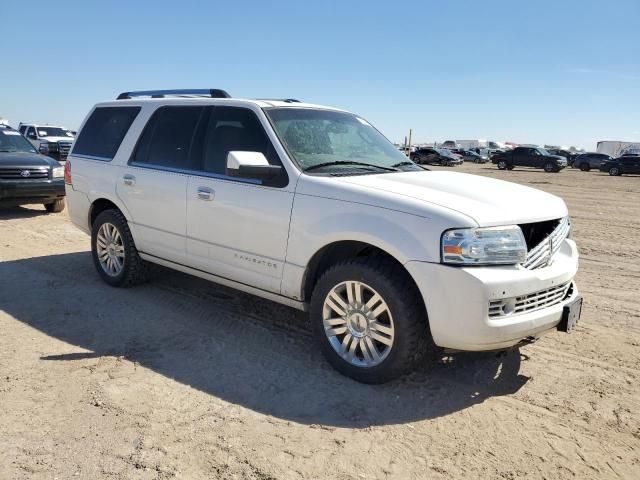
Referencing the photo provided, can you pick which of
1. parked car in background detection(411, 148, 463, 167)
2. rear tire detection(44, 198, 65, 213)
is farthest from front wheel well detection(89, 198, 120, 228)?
parked car in background detection(411, 148, 463, 167)

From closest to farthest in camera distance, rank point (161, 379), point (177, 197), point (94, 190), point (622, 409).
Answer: point (622, 409), point (161, 379), point (177, 197), point (94, 190)

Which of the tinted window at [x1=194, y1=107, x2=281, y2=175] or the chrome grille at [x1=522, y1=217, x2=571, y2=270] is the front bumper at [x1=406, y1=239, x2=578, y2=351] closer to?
the chrome grille at [x1=522, y1=217, x2=571, y2=270]

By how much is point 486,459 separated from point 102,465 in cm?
201

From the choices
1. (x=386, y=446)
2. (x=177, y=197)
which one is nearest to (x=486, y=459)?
(x=386, y=446)

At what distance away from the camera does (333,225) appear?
3607 mm

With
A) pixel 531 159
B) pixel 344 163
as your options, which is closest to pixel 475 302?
pixel 344 163

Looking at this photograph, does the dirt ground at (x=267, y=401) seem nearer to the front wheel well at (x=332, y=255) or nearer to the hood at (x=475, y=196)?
the front wheel well at (x=332, y=255)

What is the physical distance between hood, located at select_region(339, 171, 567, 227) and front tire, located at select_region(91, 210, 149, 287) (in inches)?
104

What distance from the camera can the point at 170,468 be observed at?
105 inches

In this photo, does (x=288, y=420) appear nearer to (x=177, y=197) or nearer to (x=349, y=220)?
(x=349, y=220)

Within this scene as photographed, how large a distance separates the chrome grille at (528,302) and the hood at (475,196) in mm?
468

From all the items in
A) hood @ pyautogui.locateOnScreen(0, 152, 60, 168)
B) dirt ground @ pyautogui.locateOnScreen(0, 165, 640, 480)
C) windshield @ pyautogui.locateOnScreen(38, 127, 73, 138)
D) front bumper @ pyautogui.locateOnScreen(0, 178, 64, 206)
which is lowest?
windshield @ pyautogui.locateOnScreen(38, 127, 73, 138)

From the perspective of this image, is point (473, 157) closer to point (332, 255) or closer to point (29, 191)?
point (29, 191)

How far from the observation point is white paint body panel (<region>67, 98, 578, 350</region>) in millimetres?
3172
